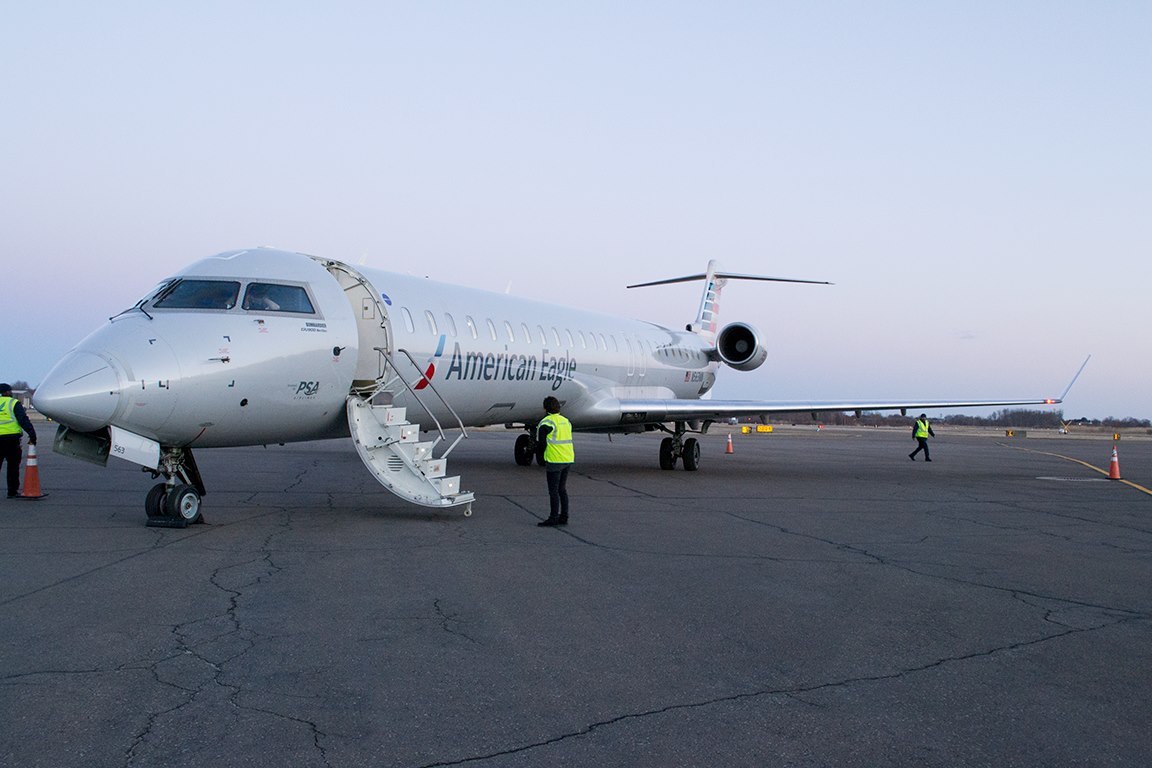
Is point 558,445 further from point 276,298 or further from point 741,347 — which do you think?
point 741,347

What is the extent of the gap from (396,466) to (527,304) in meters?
6.69

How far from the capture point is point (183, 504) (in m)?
9.73

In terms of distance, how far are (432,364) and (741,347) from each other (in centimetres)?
1154

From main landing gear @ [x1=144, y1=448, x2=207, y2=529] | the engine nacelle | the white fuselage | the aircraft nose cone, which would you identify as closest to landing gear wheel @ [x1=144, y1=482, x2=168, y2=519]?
main landing gear @ [x1=144, y1=448, x2=207, y2=529]

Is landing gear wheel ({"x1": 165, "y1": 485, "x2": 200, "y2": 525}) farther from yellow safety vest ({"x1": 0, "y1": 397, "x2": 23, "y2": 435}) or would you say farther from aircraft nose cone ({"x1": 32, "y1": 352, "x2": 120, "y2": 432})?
yellow safety vest ({"x1": 0, "y1": 397, "x2": 23, "y2": 435})

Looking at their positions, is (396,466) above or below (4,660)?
above

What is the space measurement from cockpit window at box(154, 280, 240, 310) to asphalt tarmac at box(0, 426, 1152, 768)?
7.97ft

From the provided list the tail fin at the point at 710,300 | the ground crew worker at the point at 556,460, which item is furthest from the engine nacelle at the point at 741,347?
the ground crew worker at the point at 556,460

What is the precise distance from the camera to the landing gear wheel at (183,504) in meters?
9.66

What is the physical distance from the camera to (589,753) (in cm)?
381

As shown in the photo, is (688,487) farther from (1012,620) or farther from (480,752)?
(480,752)

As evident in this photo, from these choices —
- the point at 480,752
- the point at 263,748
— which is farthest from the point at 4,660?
the point at 480,752

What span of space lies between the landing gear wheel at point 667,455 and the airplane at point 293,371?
4.12m

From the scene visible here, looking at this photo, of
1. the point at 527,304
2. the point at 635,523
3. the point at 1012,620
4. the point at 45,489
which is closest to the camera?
the point at 1012,620
